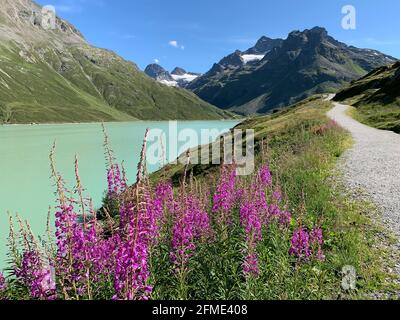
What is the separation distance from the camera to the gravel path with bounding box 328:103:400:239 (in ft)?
44.8

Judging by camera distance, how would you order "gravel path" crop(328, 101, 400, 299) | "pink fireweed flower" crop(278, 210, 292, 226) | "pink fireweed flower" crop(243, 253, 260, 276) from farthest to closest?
"gravel path" crop(328, 101, 400, 299)
"pink fireweed flower" crop(278, 210, 292, 226)
"pink fireweed flower" crop(243, 253, 260, 276)

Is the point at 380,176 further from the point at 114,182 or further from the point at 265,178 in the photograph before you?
the point at 114,182

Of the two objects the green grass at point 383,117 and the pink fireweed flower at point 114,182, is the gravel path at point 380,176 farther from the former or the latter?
the green grass at point 383,117

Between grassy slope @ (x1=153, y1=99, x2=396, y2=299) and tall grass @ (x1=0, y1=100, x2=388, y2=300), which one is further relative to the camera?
grassy slope @ (x1=153, y1=99, x2=396, y2=299)

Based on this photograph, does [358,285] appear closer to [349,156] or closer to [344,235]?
[344,235]

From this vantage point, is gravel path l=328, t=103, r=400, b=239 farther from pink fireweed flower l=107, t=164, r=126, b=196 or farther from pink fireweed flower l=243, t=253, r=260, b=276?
pink fireweed flower l=107, t=164, r=126, b=196

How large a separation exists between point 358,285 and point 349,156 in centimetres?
1703

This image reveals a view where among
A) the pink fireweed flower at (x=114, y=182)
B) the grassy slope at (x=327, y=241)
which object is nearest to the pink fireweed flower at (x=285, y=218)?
the grassy slope at (x=327, y=241)

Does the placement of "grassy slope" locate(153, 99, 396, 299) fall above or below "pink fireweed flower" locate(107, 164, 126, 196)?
below

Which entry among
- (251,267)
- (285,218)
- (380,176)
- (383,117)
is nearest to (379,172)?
(380,176)

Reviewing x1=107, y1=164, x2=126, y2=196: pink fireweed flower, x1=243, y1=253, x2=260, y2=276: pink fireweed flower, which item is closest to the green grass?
x1=107, y1=164, x2=126, y2=196: pink fireweed flower

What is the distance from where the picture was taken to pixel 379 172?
19516 mm

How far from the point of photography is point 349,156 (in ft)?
80.1
